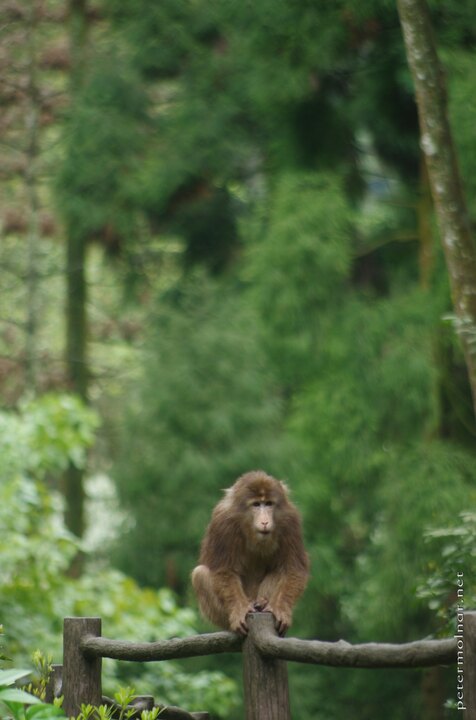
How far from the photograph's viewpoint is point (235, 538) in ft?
17.3

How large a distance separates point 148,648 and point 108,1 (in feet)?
33.8

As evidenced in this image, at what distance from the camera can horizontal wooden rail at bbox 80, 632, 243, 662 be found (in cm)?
469

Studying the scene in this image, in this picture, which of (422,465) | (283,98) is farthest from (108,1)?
(422,465)

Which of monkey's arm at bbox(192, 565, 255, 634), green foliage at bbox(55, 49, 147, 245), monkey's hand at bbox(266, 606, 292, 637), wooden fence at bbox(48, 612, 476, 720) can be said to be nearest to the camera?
wooden fence at bbox(48, 612, 476, 720)

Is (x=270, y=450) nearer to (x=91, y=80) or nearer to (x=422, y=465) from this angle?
(x=422, y=465)

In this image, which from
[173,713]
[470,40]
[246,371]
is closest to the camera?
[173,713]

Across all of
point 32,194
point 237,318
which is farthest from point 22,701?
point 32,194

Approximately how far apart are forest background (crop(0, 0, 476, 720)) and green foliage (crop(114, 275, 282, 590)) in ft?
0.07

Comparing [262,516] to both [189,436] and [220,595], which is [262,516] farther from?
[189,436]

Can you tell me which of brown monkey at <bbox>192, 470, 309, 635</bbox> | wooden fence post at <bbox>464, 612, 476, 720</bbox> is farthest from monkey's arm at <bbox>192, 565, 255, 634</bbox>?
wooden fence post at <bbox>464, 612, 476, 720</bbox>

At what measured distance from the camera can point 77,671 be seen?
515 cm

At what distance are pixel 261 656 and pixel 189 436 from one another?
7926mm

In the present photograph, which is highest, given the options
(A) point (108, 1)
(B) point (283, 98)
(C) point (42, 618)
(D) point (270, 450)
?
(A) point (108, 1)

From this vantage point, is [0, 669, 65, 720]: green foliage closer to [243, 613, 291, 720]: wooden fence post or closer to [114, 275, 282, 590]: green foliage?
[243, 613, 291, 720]: wooden fence post
